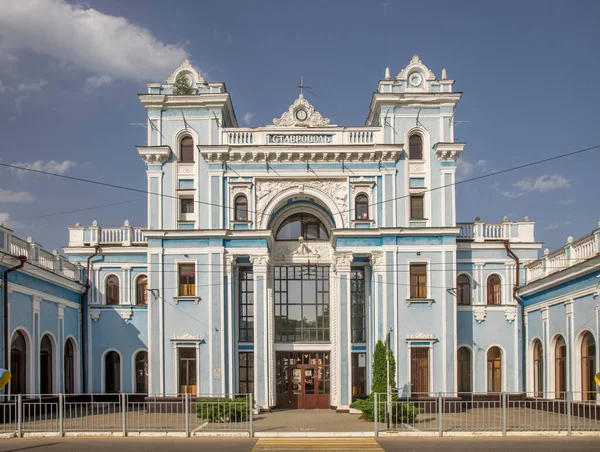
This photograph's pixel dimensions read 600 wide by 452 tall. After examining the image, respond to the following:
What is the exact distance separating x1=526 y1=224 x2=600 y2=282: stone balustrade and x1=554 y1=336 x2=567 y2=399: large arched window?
296cm

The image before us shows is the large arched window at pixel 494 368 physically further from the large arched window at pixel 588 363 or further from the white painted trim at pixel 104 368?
the white painted trim at pixel 104 368

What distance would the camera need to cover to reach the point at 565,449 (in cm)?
1839

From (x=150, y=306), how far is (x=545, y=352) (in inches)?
674

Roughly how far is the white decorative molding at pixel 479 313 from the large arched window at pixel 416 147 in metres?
7.52

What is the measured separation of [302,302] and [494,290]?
9139 millimetres

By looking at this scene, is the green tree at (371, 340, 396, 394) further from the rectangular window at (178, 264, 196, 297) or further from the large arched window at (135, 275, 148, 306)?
the large arched window at (135, 275, 148, 306)

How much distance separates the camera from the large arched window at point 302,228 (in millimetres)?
34469

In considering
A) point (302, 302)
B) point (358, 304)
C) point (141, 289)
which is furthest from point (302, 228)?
point (141, 289)

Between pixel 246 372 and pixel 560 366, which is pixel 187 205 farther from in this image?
pixel 560 366

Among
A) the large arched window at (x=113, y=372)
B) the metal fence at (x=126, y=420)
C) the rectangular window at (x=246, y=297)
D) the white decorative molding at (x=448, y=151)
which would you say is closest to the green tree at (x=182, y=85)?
the rectangular window at (x=246, y=297)

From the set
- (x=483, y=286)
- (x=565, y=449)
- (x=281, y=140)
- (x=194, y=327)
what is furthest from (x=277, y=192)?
(x=565, y=449)

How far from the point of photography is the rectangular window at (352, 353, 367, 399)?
32531 mm

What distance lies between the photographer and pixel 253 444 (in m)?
20.1

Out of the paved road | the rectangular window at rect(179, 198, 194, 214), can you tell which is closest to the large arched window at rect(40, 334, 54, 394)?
the rectangular window at rect(179, 198, 194, 214)
